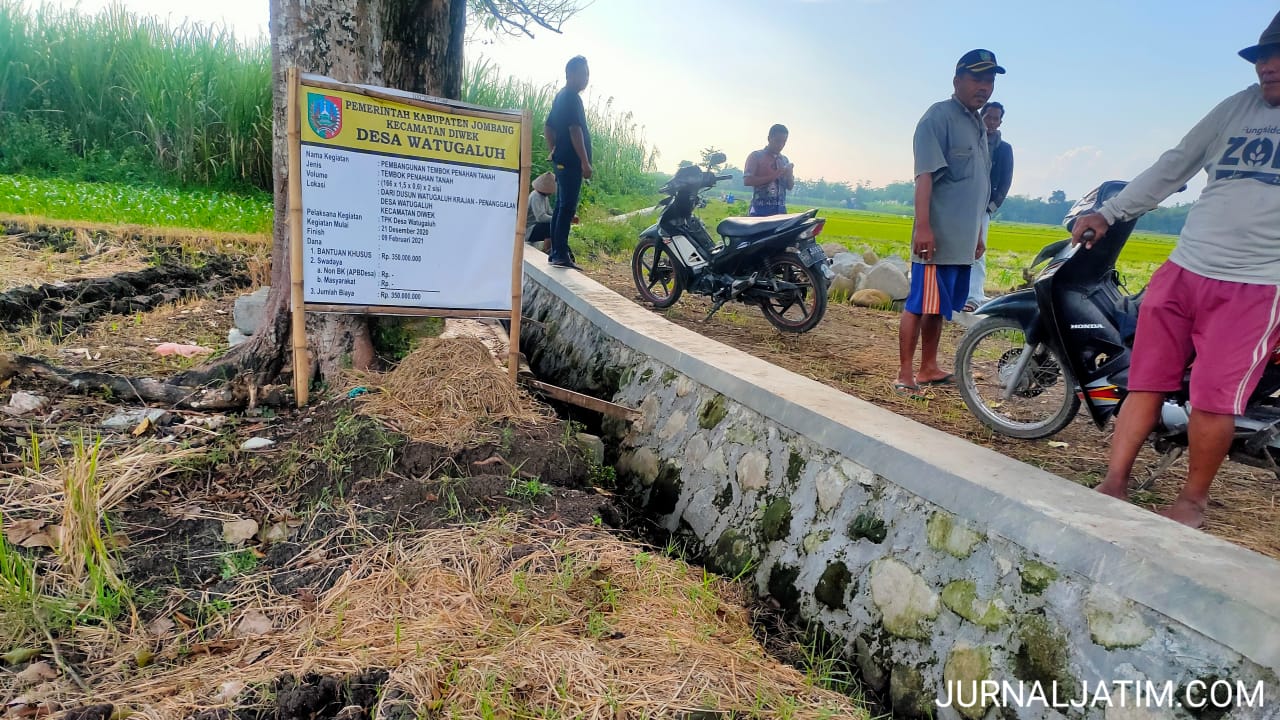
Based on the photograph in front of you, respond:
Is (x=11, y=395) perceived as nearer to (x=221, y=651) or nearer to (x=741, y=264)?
(x=221, y=651)

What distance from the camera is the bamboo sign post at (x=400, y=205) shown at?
3125mm

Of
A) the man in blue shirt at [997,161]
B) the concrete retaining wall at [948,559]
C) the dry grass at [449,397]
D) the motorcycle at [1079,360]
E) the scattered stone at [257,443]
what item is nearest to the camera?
the concrete retaining wall at [948,559]

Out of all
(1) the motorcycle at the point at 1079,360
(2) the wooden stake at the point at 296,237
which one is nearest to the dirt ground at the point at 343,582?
(2) the wooden stake at the point at 296,237

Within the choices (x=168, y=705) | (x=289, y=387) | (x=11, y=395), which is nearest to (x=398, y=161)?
(x=289, y=387)

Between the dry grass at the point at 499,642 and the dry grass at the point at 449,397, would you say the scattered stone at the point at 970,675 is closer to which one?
the dry grass at the point at 499,642

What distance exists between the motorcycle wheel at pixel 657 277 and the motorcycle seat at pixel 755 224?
69 centimetres

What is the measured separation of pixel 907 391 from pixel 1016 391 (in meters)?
0.59

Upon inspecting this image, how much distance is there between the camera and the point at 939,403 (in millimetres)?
4035

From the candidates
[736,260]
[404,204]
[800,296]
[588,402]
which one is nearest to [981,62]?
[800,296]

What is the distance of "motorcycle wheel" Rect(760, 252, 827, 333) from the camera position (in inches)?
214

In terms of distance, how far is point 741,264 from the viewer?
589 cm

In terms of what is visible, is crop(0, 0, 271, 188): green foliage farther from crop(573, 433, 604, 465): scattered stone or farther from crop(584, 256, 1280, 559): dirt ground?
crop(573, 433, 604, 465): scattered stone

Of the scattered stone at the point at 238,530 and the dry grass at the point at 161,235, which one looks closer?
the scattered stone at the point at 238,530

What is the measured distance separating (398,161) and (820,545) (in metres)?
2.47
